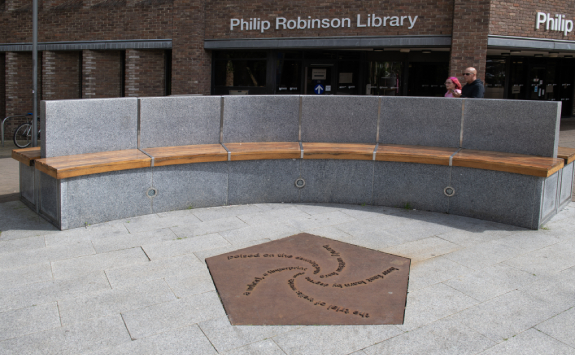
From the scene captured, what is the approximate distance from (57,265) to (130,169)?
6.06 ft

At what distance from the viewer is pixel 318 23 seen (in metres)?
15.3

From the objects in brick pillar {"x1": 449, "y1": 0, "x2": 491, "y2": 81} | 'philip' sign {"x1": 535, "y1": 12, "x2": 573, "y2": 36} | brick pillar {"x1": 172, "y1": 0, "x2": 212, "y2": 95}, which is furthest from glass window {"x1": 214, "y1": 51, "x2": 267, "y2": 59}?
'philip' sign {"x1": 535, "y1": 12, "x2": 573, "y2": 36}

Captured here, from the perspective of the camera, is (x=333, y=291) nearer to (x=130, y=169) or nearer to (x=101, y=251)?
(x=101, y=251)

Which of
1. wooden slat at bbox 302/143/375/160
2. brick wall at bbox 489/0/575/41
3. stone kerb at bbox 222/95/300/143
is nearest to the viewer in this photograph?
wooden slat at bbox 302/143/375/160

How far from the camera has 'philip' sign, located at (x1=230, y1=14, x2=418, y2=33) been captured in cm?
1459

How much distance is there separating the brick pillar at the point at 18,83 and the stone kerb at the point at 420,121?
16.3 m

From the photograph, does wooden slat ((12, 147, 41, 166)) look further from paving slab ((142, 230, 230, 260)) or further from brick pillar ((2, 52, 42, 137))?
brick pillar ((2, 52, 42, 137))

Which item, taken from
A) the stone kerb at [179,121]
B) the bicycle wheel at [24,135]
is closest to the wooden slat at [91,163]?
the stone kerb at [179,121]

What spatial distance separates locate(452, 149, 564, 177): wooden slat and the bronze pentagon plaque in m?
2.10

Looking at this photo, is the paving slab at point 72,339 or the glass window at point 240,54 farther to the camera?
the glass window at point 240,54

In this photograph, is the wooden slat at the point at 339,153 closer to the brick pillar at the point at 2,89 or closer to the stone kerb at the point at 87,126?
the stone kerb at the point at 87,126

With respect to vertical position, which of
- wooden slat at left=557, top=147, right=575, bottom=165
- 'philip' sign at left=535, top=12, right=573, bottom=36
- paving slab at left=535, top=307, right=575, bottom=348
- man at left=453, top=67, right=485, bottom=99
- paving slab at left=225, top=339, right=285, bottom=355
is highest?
'philip' sign at left=535, top=12, right=573, bottom=36

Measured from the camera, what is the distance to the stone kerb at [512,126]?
24.2ft

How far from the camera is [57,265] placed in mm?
5562
